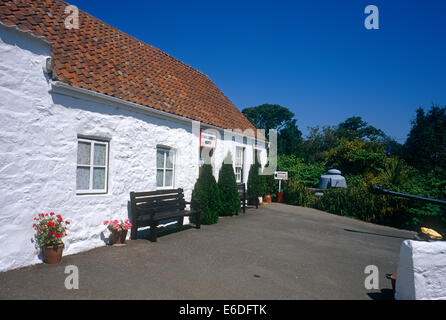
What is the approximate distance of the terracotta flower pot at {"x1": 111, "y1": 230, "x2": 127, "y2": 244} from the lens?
264 inches

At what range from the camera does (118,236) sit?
22.3ft

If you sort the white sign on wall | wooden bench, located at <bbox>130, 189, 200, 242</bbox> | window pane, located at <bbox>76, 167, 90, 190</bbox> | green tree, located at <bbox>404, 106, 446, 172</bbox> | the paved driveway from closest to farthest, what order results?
1. the paved driveway
2. window pane, located at <bbox>76, 167, 90, 190</bbox>
3. wooden bench, located at <bbox>130, 189, 200, 242</bbox>
4. the white sign on wall
5. green tree, located at <bbox>404, 106, 446, 172</bbox>

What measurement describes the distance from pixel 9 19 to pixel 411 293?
8.14 meters

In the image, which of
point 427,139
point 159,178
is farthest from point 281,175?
point 427,139

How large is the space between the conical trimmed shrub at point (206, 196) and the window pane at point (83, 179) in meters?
3.52

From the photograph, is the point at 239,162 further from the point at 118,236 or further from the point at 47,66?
the point at 47,66

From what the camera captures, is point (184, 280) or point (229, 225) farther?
point (229, 225)

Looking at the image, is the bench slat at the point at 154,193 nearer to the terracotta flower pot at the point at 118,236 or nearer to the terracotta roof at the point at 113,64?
the terracotta flower pot at the point at 118,236

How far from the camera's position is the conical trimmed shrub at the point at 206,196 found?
9.34 m

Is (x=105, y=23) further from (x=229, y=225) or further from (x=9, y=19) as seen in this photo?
(x=229, y=225)

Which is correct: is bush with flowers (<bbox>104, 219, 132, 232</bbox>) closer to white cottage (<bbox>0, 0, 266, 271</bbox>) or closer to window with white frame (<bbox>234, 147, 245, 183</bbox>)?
white cottage (<bbox>0, 0, 266, 271</bbox>)

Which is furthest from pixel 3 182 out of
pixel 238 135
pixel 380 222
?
pixel 380 222

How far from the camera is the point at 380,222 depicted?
11805 millimetres

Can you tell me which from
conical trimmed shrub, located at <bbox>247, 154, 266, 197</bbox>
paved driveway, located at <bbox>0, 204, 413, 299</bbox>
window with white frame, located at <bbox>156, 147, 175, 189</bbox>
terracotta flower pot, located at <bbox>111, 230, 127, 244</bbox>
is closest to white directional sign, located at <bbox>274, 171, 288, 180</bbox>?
conical trimmed shrub, located at <bbox>247, 154, 266, 197</bbox>
